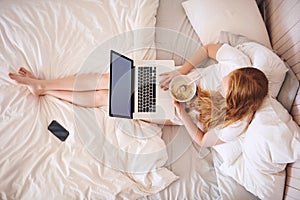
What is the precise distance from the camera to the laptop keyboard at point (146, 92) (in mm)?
1223

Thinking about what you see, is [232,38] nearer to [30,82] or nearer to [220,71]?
[220,71]

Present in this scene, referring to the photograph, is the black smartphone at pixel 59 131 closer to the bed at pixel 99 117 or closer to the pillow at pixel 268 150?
the bed at pixel 99 117

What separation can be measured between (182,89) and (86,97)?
495 mm

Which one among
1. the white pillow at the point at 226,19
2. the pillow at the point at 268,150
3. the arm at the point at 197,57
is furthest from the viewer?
the white pillow at the point at 226,19

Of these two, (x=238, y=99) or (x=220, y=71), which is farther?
(x=220, y=71)

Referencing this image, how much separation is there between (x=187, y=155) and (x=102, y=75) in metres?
0.57

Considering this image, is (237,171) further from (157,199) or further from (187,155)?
(157,199)

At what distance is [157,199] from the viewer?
1243 millimetres

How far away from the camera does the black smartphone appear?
4.36ft

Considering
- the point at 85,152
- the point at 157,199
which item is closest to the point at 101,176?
the point at 85,152

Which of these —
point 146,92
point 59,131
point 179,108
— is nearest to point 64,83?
point 59,131

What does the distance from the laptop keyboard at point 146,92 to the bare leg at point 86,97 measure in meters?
0.22

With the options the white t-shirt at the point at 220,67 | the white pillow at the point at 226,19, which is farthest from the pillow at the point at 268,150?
the white pillow at the point at 226,19

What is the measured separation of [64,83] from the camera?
4.58 feet
